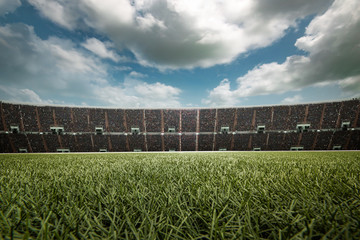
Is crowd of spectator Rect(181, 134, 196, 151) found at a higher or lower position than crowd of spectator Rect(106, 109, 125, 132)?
lower

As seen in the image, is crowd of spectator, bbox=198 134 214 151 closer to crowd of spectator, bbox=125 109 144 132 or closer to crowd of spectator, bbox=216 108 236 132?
crowd of spectator, bbox=216 108 236 132

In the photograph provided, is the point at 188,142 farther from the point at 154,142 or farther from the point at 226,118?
the point at 226,118

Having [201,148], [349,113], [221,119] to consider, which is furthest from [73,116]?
[349,113]

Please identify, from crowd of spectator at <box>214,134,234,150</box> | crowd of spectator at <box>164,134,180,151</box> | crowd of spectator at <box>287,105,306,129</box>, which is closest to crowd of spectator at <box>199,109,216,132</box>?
crowd of spectator at <box>214,134,234,150</box>

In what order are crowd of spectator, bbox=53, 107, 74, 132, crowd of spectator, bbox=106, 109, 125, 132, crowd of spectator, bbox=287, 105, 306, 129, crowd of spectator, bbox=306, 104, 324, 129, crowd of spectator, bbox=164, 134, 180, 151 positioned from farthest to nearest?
crowd of spectator, bbox=106, 109, 125, 132
crowd of spectator, bbox=164, 134, 180, 151
crowd of spectator, bbox=287, 105, 306, 129
crowd of spectator, bbox=53, 107, 74, 132
crowd of spectator, bbox=306, 104, 324, 129

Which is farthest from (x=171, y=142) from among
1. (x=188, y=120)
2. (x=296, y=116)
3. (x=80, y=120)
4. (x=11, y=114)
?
(x=11, y=114)

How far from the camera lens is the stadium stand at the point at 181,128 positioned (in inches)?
985

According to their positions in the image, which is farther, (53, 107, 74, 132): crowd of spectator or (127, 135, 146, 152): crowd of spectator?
(127, 135, 146, 152): crowd of spectator

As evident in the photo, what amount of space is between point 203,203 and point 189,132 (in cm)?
2988

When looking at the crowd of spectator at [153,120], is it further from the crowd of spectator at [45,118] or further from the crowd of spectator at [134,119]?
the crowd of spectator at [45,118]

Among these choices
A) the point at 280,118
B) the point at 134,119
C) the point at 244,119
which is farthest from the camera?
the point at 134,119

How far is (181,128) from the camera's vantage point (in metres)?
31.3

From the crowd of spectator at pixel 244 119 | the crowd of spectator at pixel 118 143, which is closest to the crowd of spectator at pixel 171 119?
the crowd of spectator at pixel 118 143

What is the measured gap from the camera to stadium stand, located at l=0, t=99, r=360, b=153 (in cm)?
2502
